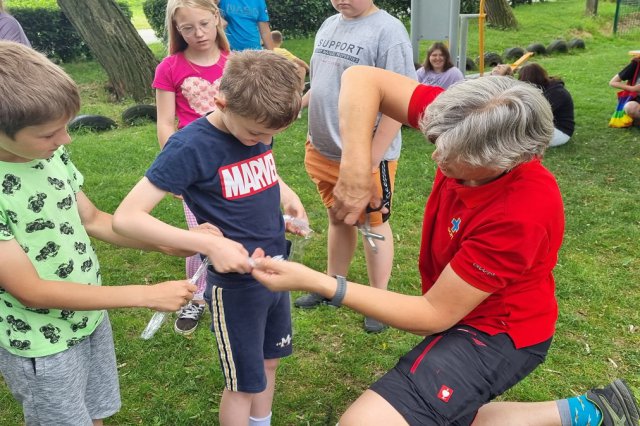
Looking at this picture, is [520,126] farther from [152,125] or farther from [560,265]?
[152,125]

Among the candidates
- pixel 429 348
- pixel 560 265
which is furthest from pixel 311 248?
pixel 429 348

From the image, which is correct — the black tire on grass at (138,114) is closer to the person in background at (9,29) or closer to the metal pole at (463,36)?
the person in background at (9,29)

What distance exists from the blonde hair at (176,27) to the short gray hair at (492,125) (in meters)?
1.80

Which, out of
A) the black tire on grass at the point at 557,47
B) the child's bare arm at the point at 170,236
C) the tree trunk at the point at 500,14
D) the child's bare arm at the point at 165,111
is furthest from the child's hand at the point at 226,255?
the tree trunk at the point at 500,14

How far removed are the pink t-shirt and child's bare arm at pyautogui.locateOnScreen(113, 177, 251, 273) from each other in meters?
1.42

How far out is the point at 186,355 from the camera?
3238 mm

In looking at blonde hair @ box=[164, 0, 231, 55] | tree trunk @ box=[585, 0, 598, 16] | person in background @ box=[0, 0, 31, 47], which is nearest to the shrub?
person in background @ box=[0, 0, 31, 47]

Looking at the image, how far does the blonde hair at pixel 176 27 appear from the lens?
3.10m

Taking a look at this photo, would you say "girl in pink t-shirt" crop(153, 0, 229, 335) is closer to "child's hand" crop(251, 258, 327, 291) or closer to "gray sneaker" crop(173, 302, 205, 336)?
"gray sneaker" crop(173, 302, 205, 336)

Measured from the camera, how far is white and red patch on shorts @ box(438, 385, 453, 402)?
6.57ft

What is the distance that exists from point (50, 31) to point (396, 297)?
13140 mm

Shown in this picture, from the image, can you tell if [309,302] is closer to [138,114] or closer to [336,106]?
[336,106]

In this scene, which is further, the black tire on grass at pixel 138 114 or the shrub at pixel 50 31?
the shrub at pixel 50 31

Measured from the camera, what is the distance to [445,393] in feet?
6.59
